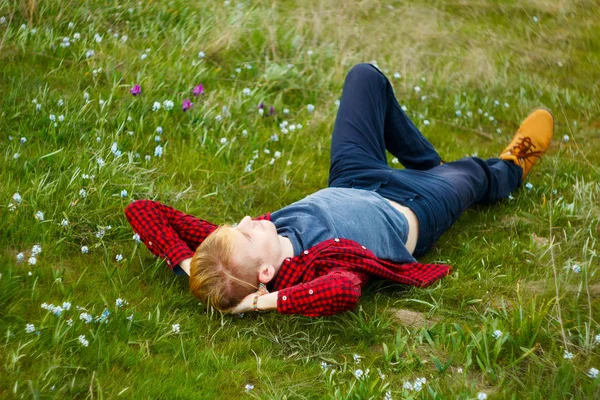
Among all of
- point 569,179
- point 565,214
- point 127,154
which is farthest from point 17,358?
point 569,179

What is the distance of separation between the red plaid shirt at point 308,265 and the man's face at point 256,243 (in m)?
0.10

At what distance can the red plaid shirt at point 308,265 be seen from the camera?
342 centimetres

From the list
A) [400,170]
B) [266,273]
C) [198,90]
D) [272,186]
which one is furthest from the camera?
[198,90]

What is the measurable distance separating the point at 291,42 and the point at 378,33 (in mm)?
1024

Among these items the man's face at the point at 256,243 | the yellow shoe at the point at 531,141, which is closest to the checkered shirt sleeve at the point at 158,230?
the man's face at the point at 256,243

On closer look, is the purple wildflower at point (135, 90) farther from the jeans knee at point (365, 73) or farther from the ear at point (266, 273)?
the ear at point (266, 273)

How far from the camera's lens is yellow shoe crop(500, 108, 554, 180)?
18.2 ft

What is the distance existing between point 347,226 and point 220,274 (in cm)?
90

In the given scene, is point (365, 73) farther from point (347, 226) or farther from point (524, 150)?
point (524, 150)

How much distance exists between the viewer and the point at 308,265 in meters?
3.73

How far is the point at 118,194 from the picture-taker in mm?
4281

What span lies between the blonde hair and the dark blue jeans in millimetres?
1286

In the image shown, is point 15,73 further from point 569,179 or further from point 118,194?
point 569,179

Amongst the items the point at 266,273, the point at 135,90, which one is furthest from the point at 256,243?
the point at 135,90
